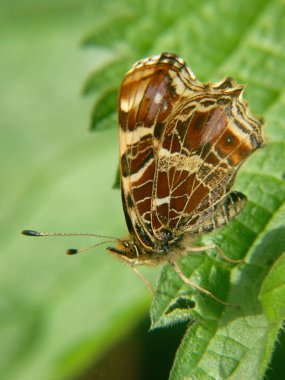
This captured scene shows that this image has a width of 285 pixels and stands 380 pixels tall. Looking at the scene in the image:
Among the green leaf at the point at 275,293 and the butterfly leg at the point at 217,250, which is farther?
the butterfly leg at the point at 217,250

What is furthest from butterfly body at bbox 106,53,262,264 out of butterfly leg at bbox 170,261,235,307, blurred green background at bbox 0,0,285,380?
blurred green background at bbox 0,0,285,380

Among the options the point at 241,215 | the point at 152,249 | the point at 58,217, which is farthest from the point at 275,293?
the point at 58,217

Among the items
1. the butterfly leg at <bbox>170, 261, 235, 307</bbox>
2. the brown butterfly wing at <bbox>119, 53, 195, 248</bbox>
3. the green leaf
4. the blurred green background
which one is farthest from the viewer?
the blurred green background

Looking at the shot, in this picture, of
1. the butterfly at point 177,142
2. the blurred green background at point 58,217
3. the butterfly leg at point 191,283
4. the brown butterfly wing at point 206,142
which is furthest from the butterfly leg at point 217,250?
the blurred green background at point 58,217

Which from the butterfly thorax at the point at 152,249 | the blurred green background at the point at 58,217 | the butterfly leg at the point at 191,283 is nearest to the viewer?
the butterfly leg at the point at 191,283

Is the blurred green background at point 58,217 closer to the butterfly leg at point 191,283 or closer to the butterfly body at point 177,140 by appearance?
the butterfly leg at point 191,283

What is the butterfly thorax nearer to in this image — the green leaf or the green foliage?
the green foliage
